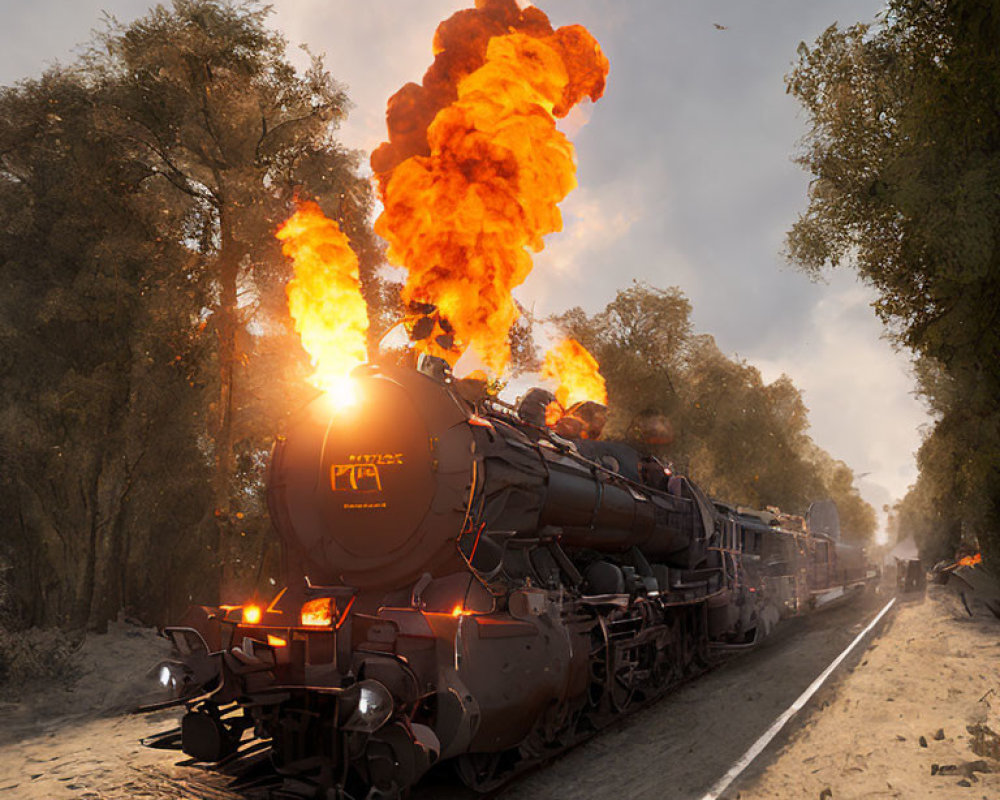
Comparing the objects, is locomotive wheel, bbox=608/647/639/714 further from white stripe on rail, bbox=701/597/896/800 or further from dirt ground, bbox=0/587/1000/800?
white stripe on rail, bbox=701/597/896/800

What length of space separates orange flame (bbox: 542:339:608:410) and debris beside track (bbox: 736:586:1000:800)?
18.3ft

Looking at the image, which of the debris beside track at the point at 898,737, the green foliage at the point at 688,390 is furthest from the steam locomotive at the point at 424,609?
the green foliage at the point at 688,390

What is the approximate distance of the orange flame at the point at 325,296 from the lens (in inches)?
322

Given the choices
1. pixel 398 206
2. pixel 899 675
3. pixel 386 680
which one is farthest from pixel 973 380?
pixel 386 680

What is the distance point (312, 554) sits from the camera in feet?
21.8

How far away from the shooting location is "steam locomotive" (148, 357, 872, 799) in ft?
16.9

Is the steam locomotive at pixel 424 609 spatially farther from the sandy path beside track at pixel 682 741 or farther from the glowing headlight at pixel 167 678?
the sandy path beside track at pixel 682 741

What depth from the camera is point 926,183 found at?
33.8 ft

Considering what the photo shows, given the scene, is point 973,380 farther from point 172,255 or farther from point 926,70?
point 172,255

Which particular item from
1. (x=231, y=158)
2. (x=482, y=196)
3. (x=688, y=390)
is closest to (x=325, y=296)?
(x=482, y=196)

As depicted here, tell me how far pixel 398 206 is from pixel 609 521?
5185 millimetres

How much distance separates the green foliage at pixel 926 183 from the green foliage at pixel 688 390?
17.5 meters

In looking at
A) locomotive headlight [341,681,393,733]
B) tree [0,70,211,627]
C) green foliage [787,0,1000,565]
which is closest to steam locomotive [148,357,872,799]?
locomotive headlight [341,681,393,733]

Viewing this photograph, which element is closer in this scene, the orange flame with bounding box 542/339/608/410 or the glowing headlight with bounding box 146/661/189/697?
the glowing headlight with bounding box 146/661/189/697
